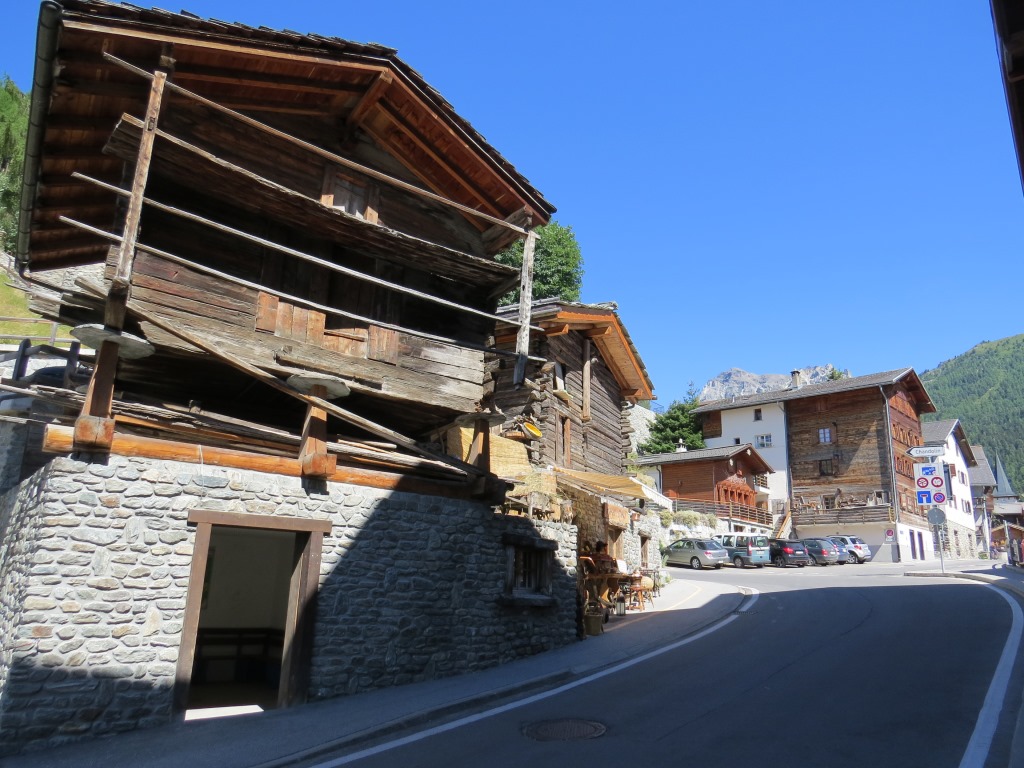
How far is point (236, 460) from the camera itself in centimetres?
990

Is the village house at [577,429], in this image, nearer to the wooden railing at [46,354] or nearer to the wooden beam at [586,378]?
the wooden beam at [586,378]

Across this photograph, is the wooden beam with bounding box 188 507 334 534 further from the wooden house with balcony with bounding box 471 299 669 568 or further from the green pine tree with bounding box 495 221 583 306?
the green pine tree with bounding box 495 221 583 306

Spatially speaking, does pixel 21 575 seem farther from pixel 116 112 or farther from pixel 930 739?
pixel 930 739

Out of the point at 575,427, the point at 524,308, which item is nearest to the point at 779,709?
the point at 524,308

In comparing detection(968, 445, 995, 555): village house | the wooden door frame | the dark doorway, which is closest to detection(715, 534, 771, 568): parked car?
the dark doorway

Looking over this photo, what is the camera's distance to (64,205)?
42.7 feet

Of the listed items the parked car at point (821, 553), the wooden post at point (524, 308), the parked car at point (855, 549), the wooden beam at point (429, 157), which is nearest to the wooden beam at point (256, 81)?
the wooden beam at point (429, 157)

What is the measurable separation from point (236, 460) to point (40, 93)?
534cm

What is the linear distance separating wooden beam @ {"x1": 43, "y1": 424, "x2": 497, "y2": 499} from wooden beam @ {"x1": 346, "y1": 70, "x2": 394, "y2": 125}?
19.5 feet

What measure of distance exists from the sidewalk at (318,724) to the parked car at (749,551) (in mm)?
21597

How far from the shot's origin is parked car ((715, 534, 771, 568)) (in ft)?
109

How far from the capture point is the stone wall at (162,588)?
26.9 feet

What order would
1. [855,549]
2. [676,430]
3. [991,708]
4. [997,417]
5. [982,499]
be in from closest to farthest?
[991,708] → [855,549] → [676,430] → [982,499] → [997,417]

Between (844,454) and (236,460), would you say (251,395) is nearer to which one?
(236,460)
